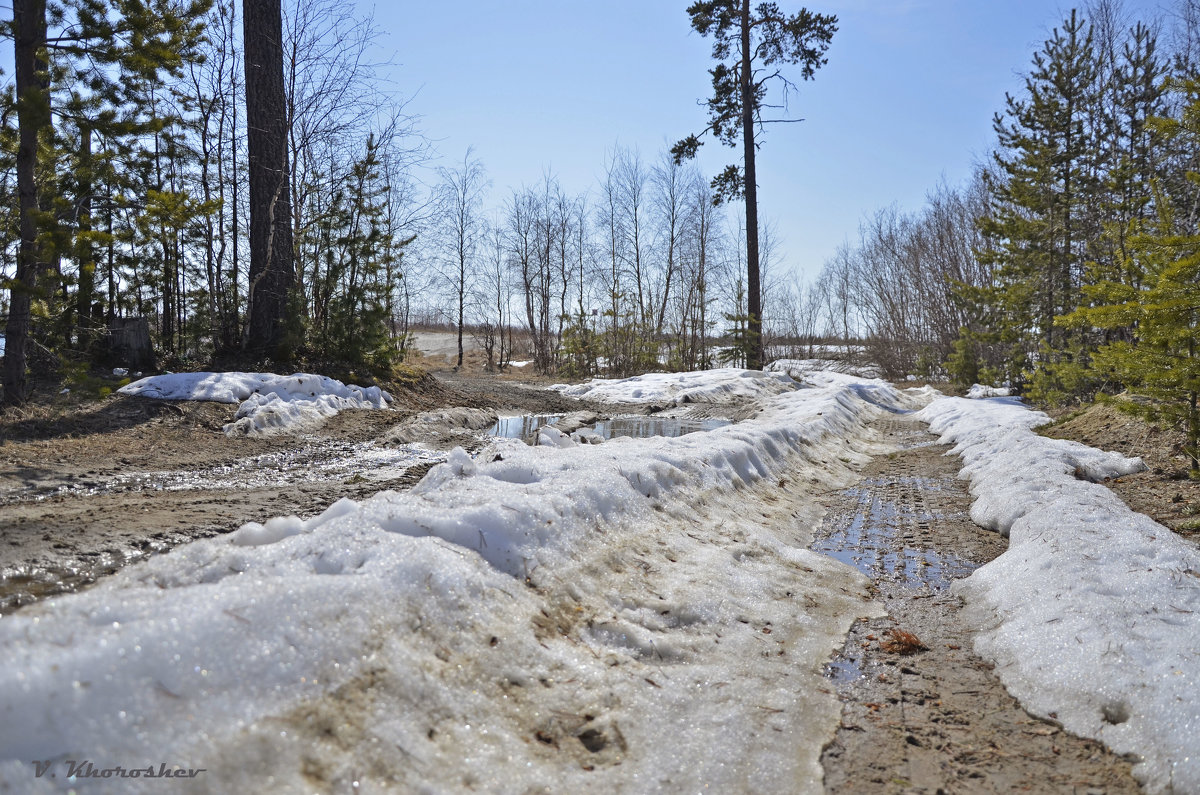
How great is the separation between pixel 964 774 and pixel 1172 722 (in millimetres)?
780

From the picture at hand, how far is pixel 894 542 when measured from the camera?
16.0 feet

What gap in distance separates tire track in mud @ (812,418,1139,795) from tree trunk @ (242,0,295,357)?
917 centimetres

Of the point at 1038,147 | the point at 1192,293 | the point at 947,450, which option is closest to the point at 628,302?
the point at 1038,147

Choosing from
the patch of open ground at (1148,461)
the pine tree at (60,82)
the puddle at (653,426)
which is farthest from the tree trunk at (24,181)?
the patch of open ground at (1148,461)

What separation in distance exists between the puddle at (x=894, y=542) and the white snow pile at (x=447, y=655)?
528 mm

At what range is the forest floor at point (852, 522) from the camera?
2264 mm

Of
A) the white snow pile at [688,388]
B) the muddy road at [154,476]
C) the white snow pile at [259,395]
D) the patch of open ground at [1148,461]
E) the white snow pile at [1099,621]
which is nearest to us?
the white snow pile at [1099,621]

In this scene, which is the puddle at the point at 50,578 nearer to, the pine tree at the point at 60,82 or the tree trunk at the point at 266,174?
the pine tree at the point at 60,82

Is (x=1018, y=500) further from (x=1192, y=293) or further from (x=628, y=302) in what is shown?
(x=628, y=302)

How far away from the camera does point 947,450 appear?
29.1 feet

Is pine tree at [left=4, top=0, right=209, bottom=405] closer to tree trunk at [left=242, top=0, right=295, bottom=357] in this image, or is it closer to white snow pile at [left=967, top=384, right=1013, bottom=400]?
tree trunk at [left=242, top=0, right=295, bottom=357]

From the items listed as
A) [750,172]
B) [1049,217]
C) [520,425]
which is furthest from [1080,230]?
[520,425]

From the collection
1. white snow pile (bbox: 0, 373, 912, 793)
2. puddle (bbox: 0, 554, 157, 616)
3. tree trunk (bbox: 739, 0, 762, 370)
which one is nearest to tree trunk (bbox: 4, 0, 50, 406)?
puddle (bbox: 0, 554, 157, 616)

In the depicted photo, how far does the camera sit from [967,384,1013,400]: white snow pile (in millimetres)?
16703
